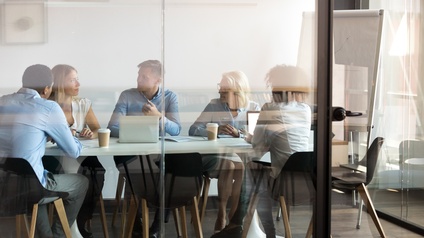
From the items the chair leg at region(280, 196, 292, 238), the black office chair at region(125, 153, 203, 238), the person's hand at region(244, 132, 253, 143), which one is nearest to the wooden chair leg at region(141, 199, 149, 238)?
the black office chair at region(125, 153, 203, 238)

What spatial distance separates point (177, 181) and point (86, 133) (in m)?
0.57

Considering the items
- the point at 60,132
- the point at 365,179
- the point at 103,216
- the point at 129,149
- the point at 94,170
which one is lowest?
the point at 103,216

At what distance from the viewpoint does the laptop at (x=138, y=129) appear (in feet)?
11.2

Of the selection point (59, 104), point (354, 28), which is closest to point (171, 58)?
point (59, 104)

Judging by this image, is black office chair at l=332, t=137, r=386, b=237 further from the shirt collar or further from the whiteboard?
the shirt collar

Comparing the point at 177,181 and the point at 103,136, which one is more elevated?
the point at 103,136

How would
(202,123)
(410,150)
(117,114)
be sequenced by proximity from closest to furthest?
1. (117,114)
2. (202,123)
3. (410,150)

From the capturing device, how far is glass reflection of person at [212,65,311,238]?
3594mm

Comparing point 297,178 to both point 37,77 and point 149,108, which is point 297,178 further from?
point 37,77

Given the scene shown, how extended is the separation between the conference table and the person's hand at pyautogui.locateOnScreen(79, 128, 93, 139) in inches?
1.1

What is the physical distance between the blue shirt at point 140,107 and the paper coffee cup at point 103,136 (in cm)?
2

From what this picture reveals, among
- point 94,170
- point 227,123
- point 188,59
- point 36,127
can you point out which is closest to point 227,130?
point 227,123

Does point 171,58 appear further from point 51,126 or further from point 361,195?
point 361,195

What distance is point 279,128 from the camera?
3684 millimetres
